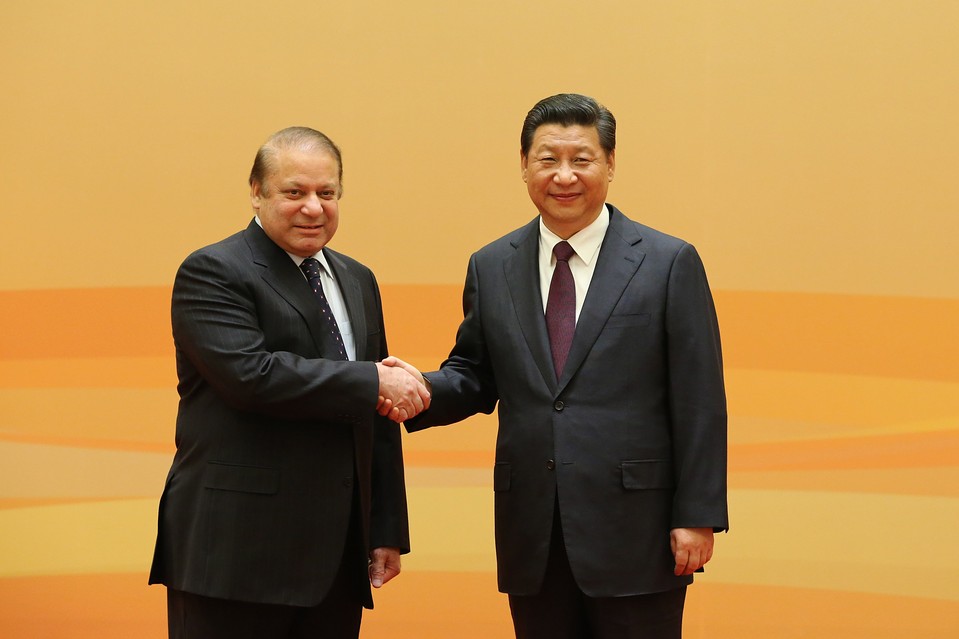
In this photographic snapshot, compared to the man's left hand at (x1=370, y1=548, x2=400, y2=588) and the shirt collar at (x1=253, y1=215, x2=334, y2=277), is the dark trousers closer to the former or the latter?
the man's left hand at (x1=370, y1=548, x2=400, y2=588)

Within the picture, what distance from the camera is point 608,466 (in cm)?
241

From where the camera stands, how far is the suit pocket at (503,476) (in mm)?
2516

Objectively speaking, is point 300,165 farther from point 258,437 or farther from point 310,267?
point 258,437

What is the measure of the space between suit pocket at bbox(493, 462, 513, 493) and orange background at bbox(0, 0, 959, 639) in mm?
1171

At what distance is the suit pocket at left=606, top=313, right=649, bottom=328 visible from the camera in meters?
2.46

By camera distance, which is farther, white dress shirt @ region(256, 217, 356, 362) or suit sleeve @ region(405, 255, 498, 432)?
suit sleeve @ region(405, 255, 498, 432)

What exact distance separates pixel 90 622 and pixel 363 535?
1.81 meters

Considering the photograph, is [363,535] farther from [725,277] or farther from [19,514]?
[19,514]

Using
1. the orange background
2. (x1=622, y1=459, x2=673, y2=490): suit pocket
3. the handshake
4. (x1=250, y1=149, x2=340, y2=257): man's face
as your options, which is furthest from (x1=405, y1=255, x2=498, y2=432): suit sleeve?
the orange background

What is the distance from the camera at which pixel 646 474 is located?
2.43m

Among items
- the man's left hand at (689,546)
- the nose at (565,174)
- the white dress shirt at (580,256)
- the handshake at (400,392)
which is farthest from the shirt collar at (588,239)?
the man's left hand at (689,546)

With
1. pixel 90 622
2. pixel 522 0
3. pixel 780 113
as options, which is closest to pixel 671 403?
pixel 780 113

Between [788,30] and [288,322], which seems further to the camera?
[788,30]

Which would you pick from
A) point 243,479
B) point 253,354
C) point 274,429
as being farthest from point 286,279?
point 243,479
